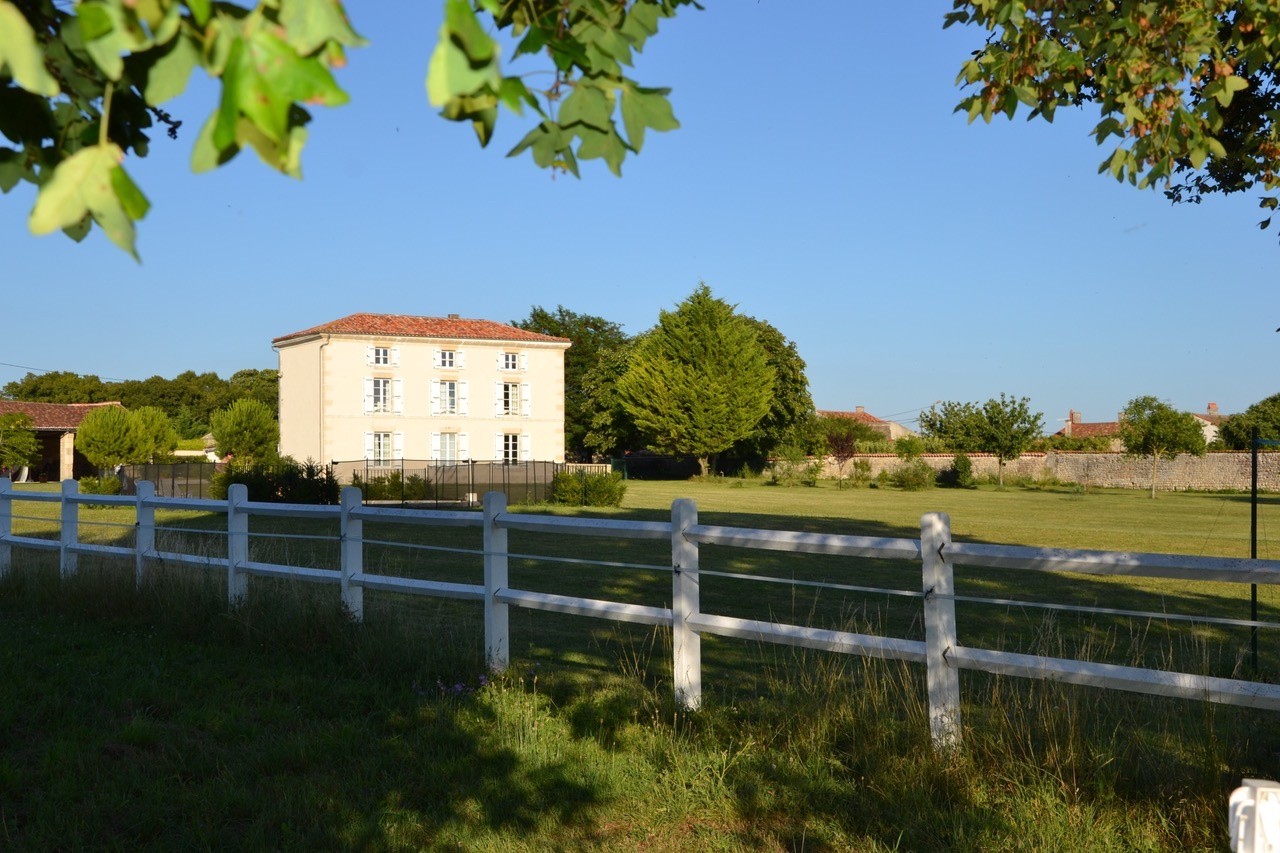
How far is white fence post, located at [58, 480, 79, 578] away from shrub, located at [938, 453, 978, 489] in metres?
52.5

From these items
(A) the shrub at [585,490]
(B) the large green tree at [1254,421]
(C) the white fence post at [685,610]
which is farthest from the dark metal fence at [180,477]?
(B) the large green tree at [1254,421]

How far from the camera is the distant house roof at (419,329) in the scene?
5166cm

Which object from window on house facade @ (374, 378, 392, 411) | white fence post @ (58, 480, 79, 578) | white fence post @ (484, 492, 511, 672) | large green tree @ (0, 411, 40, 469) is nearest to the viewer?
white fence post @ (484, 492, 511, 672)

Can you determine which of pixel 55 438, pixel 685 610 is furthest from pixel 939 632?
pixel 55 438

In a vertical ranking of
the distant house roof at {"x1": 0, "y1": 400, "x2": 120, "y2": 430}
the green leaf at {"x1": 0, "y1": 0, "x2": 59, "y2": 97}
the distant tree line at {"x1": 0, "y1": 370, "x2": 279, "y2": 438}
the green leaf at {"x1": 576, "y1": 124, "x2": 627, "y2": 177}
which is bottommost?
the green leaf at {"x1": 0, "y1": 0, "x2": 59, "y2": 97}

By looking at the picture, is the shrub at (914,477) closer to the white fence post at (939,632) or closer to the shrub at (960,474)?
the shrub at (960,474)

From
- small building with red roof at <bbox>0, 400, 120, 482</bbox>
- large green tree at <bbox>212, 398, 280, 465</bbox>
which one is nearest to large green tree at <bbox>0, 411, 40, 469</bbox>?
small building with red roof at <bbox>0, 400, 120, 482</bbox>

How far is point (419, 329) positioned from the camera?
53.5m

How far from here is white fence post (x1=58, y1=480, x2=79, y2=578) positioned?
10.7 m

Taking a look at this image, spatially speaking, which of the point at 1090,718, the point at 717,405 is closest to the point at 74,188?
the point at 1090,718

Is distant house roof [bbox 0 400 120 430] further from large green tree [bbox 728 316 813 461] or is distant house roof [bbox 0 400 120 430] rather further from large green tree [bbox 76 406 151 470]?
large green tree [bbox 728 316 813 461]

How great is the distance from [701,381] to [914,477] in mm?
13902

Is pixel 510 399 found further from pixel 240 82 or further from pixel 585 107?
pixel 240 82

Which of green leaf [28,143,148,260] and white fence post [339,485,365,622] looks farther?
white fence post [339,485,365,622]
